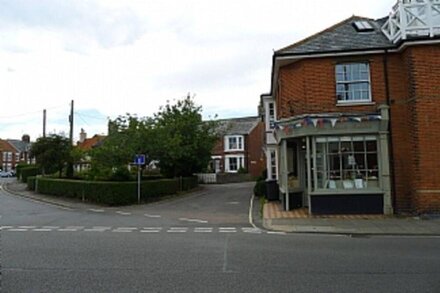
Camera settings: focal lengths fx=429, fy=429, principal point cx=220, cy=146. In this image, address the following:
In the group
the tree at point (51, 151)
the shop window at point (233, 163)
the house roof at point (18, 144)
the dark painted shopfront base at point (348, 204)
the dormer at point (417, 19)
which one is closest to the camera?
the dormer at point (417, 19)

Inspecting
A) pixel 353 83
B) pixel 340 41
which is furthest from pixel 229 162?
pixel 353 83

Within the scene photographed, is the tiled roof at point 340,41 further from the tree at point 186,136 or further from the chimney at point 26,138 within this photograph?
the chimney at point 26,138

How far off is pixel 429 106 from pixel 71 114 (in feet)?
96.5

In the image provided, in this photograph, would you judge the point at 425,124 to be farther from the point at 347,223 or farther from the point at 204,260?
the point at 204,260

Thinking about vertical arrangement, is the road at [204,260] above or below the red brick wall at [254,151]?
below

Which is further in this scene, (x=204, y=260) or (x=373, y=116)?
(x=373, y=116)

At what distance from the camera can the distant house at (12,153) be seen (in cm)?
9736

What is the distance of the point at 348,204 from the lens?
16531mm

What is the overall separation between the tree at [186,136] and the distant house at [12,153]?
71.7m

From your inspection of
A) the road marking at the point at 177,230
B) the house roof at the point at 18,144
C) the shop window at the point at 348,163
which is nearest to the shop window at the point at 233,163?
the shop window at the point at 348,163

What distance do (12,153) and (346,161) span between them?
97948 millimetres

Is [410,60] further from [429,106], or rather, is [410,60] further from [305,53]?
[305,53]

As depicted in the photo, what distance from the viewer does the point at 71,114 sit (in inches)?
1454

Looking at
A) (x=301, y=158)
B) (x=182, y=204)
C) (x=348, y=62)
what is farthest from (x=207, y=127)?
(x=348, y=62)
